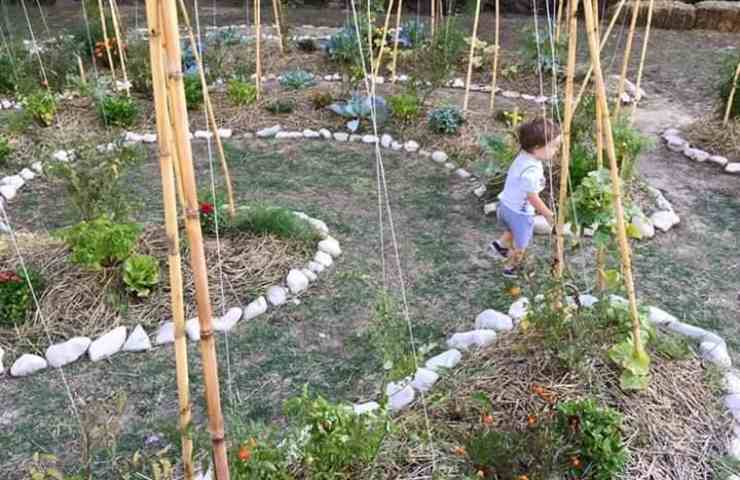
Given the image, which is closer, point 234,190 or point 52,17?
point 234,190

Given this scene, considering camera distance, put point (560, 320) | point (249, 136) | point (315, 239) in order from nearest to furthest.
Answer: point (560, 320)
point (315, 239)
point (249, 136)

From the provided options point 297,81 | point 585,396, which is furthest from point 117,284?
point 297,81

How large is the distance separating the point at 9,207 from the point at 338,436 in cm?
350

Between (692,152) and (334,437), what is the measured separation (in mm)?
4286

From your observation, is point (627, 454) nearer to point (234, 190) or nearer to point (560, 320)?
point (560, 320)

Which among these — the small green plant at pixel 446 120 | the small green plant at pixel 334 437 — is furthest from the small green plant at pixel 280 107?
the small green plant at pixel 334 437

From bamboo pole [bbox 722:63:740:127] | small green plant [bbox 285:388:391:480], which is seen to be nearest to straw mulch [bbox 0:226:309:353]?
small green plant [bbox 285:388:391:480]

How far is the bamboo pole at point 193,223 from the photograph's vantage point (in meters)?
1.71

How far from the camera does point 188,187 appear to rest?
1.79m

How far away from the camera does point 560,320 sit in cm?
273

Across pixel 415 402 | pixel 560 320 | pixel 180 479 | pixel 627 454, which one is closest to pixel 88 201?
pixel 180 479

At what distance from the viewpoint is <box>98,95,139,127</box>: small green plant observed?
579 centimetres

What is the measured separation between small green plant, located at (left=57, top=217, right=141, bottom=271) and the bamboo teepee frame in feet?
5.68

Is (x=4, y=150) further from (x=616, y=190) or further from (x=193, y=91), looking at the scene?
(x=616, y=190)
